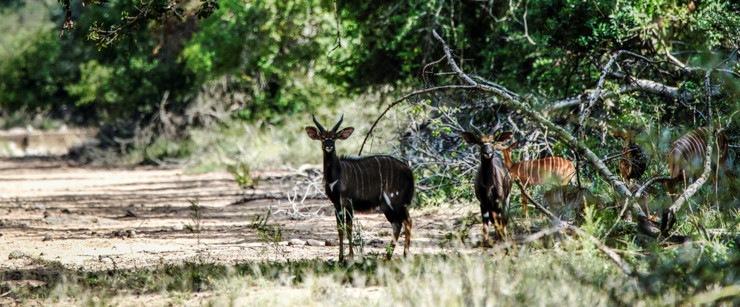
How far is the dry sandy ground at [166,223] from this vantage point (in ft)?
25.0

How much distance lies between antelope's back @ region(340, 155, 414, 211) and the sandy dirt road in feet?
1.70

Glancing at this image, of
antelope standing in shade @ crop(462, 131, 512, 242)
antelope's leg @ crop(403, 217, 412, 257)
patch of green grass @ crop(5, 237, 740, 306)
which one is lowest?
patch of green grass @ crop(5, 237, 740, 306)

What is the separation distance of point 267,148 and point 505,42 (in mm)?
8245

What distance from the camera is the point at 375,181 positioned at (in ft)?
23.7

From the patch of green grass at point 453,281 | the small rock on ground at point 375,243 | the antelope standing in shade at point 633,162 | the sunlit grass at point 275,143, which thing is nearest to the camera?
the patch of green grass at point 453,281

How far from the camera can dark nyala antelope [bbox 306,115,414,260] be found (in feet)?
23.3

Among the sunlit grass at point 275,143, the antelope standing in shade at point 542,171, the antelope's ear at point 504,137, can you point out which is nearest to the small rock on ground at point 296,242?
the antelope's ear at point 504,137

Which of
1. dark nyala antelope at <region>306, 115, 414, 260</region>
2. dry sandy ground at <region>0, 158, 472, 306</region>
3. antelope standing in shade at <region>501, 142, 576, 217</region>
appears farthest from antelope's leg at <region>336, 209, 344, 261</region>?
antelope standing in shade at <region>501, 142, 576, 217</region>

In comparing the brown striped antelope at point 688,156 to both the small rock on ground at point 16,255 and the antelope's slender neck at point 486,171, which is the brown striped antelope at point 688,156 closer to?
the antelope's slender neck at point 486,171

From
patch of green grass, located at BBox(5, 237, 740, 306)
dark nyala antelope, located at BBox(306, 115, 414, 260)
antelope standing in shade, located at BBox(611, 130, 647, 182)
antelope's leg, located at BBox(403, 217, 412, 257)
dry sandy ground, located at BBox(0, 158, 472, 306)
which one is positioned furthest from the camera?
antelope standing in shade, located at BBox(611, 130, 647, 182)

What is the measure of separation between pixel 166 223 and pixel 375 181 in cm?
463

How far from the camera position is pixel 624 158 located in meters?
8.08

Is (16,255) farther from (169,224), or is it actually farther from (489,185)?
(489,185)

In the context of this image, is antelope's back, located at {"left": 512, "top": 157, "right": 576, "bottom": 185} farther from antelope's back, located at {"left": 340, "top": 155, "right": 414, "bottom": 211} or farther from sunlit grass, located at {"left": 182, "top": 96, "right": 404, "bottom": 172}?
sunlit grass, located at {"left": 182, "top": 96, "right": 404, "bottom": 172}
